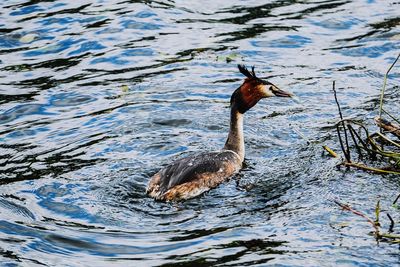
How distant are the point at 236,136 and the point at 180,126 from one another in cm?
106

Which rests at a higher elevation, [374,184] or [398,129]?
[398,129]

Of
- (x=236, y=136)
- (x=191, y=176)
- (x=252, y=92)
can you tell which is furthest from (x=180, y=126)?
(x=191, y=176)

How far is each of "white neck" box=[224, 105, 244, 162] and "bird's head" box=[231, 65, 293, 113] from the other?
2.8 inches

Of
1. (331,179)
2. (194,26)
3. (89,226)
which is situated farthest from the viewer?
(194,26)

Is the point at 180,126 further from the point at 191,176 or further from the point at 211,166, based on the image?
the point at 191,176

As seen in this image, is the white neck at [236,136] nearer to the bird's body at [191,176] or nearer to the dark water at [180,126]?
the dark water at [180,126]

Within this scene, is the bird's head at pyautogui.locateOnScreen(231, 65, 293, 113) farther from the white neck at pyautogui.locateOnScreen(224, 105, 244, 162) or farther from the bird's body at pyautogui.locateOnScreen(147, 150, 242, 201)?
the bird's body at pyautogui.locateOnScreen(147, 150, 242, 201)

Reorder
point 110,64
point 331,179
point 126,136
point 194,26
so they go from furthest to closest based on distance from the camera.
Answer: point 194,26 < point 110,64 < point 126,136 < point 331,179

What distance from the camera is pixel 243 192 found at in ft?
27.1

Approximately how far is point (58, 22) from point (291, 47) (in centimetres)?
397

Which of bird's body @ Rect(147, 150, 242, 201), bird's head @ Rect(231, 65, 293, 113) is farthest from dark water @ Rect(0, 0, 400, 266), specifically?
bird's head @ Rect(231, 65, 293, 113)

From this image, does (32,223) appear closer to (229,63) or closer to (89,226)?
(89,226)

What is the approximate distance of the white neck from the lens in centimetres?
930

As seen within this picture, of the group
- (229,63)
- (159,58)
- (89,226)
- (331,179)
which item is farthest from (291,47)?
(89,226)
